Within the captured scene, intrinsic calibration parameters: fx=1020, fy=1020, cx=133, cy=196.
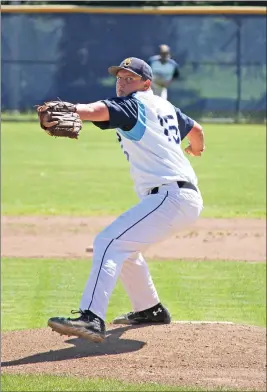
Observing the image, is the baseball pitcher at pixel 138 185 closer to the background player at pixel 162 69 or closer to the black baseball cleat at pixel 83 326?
the black baseball cleat at pixel 83 326

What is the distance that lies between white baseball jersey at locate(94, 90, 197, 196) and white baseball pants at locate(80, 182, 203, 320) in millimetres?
93

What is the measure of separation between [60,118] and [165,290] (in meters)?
4.03

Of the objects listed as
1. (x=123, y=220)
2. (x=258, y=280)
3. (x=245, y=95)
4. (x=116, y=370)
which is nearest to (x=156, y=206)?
(x=123, y=220)

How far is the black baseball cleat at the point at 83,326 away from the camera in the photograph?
20.4ft

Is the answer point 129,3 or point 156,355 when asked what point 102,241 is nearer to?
point 156,355

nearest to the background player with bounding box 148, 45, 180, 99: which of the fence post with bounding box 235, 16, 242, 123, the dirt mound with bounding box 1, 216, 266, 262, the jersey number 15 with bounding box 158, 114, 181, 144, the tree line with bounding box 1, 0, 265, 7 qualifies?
the fence post with bounding box 235, 16, 242, 123

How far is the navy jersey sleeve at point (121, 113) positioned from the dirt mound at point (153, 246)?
5108 millimetres

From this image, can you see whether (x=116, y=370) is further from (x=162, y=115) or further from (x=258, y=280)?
(x=258, y=280)

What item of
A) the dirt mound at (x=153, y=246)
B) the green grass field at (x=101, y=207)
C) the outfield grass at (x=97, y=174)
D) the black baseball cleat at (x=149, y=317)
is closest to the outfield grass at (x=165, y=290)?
the green grass field at (x=101, y=207)

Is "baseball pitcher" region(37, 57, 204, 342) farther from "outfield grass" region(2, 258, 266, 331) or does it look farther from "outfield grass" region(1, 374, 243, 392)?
"outfield grass" region(2, 258, 266, 331)

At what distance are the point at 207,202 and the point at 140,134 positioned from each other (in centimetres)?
929

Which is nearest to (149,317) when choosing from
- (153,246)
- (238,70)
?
(153,246)

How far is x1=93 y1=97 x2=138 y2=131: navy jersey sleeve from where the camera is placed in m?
6.32

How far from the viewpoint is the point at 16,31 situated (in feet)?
101
